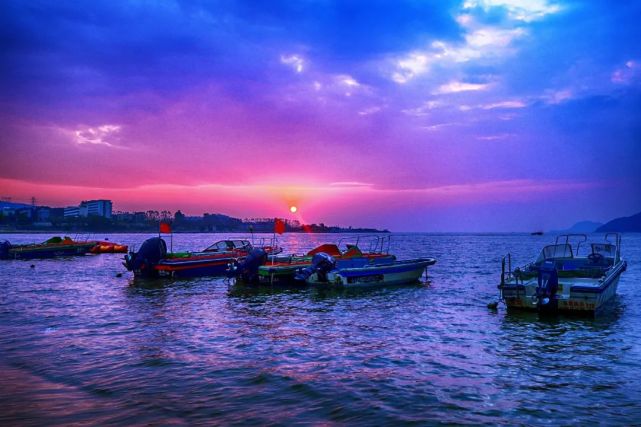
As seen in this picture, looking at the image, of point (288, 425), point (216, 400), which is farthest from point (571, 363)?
point (216, 400)

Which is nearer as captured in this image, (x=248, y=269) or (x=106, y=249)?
(x=248, y=269)

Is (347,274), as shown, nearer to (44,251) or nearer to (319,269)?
(319,269)

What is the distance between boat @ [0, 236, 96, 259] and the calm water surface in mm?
42694

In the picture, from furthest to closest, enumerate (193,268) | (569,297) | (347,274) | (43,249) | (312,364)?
1. (43,249)
2. (193,268)
3. (347,274)
4. (569,297)
5. (312,364)

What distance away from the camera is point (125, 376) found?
1032cm

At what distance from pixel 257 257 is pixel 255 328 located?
13003mm

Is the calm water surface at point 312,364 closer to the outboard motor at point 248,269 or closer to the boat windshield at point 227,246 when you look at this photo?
the outboard motor at point 248,269

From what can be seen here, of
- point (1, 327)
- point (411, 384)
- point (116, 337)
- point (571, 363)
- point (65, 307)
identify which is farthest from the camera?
point (65, 307)

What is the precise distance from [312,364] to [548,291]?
11.0 meters

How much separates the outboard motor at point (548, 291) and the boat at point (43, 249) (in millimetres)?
59711

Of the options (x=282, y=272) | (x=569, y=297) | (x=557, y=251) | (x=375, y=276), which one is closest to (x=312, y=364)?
(x=569, y=297)

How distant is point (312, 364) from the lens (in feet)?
37.7

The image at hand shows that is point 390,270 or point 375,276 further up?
point 390,270

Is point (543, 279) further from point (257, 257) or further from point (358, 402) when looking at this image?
point (257, 257)
